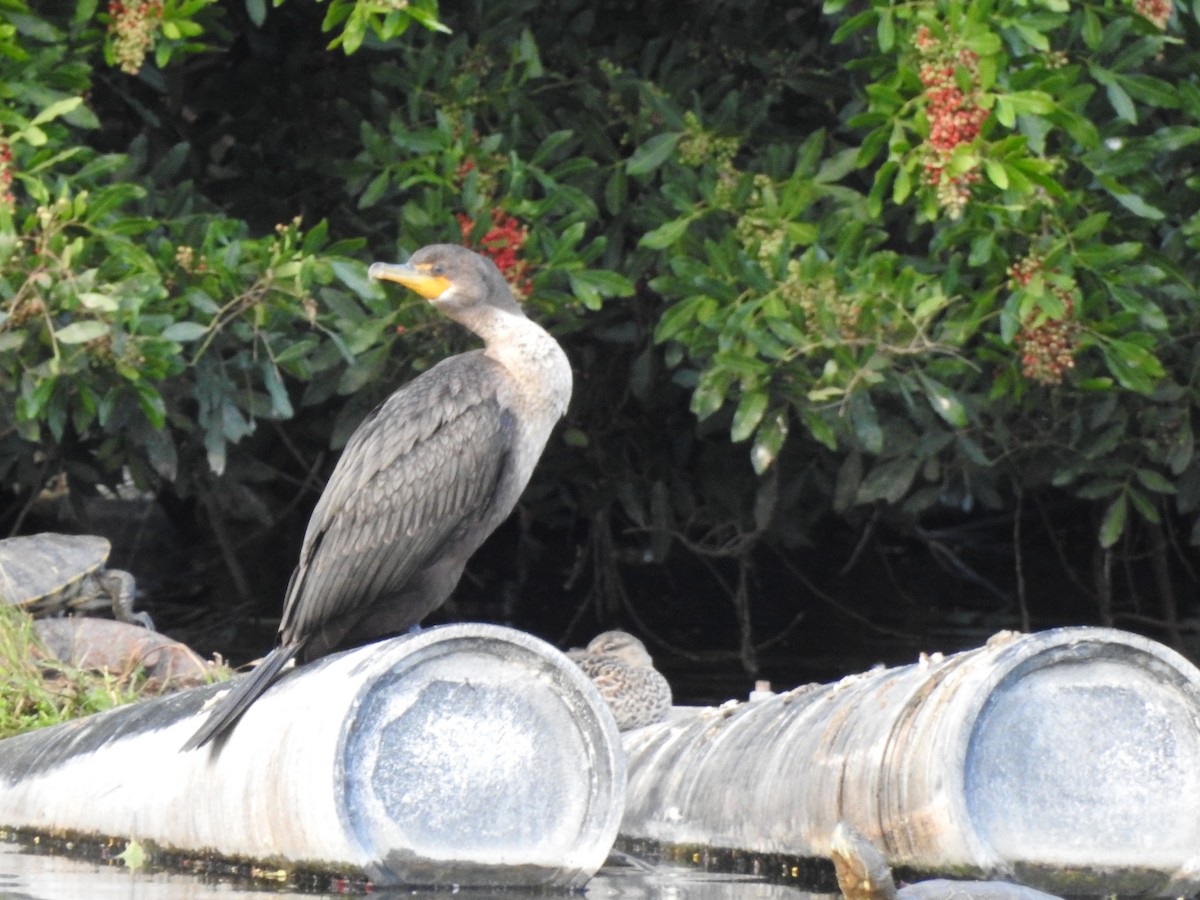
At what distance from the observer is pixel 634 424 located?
8.77 meters

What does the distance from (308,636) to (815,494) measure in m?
4.46

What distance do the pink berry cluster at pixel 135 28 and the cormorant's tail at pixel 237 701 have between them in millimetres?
2413

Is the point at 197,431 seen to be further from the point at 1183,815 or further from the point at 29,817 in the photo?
the point at 1183,815

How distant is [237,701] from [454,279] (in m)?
1.46

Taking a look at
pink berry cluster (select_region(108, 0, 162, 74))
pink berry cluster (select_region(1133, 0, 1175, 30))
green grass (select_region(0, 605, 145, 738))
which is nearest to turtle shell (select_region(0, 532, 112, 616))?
green grass (select_region(0, 605, 145, 738))

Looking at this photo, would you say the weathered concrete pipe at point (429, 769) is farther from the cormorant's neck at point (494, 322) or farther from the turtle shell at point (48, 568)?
the turtle shell at point (48, 568)

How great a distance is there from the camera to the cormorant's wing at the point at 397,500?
4.67m

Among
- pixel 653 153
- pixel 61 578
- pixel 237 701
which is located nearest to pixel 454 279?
pixel 237 701

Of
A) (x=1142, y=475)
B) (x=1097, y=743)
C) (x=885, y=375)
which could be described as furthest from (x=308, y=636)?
(x=1142, y=475)

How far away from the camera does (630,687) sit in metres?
5.80

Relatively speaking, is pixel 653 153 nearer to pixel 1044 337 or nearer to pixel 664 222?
pixel 664 222

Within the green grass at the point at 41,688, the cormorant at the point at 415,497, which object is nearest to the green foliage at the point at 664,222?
the green grass at the point at 41,688

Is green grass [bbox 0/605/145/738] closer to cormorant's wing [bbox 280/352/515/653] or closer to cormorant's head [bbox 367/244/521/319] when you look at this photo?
cormorant's wing [bbox 280/352/515/653]

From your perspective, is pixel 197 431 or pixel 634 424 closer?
pixel 197 431
